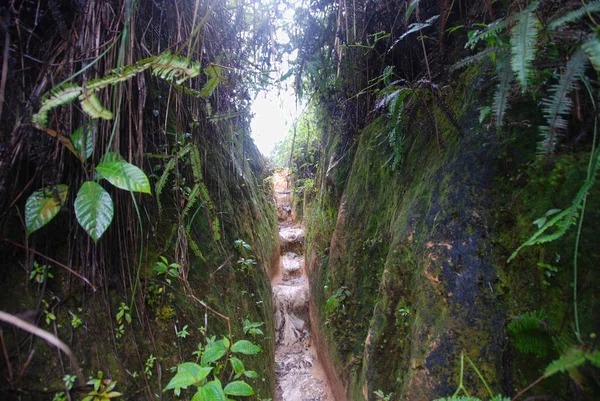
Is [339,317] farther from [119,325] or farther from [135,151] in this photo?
[135,151]

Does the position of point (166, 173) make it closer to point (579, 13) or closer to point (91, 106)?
point (91, 106)

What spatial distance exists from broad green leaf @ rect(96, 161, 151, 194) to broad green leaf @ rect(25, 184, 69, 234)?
211mm

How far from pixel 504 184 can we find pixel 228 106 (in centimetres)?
260

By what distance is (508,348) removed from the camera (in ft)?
4.67

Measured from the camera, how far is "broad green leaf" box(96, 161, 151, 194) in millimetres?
1485

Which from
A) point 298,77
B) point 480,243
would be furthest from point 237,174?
point 480,243

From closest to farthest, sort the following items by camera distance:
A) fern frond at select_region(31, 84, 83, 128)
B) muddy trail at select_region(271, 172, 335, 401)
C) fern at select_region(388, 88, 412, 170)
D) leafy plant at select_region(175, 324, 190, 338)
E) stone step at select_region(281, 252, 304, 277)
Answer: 1. fern frond at select_region(31, 84, 83, 128)
2. leafy plant at select_region(175, 324, 190, 338)
3. fern at select_region(388, 88, 412, 170)
4. muddy trail at select_region(271, 172, 335, 401)
5. stone step at select_region(281, 252, 304, 277)

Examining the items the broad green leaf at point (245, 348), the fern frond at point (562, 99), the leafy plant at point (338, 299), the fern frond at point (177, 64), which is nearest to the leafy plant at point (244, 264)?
the leafy plant at point (338, 299)

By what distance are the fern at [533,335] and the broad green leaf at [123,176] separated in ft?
5.96

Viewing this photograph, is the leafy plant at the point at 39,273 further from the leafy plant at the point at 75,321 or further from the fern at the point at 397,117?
the fern at the point at 397,117

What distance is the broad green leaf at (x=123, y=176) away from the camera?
149 cm

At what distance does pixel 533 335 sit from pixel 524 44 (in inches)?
47.0

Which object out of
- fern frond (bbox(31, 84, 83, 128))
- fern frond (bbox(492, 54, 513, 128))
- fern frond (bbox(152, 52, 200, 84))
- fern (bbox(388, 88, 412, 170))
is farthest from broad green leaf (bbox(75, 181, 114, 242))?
fern (bbox(388, 88, 412, 170))

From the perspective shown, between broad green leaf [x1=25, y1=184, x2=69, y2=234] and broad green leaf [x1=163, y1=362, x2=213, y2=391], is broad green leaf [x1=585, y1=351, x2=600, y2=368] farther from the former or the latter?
broad green leaf [x1=25, y1=184, x2=69, y2=234]
